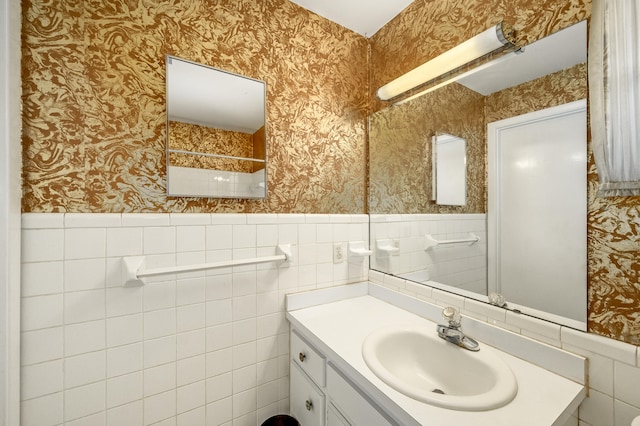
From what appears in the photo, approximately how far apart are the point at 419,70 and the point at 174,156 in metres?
1.19

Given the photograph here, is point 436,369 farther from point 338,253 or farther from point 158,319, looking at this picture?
point 158,319

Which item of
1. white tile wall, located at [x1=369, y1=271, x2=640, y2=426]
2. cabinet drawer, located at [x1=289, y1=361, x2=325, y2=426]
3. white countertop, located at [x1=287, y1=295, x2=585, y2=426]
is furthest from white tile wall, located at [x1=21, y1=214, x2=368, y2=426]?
white tile wall, located at [x1=369, y1=271, x2=640, y2=426]

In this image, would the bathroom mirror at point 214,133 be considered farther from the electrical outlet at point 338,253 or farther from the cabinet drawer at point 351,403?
the cabinet drawer at point 351,403

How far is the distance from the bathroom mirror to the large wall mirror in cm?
74

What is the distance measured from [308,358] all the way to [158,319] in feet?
2.11

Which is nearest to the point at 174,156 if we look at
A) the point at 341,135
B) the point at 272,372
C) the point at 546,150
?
the point at 341,135

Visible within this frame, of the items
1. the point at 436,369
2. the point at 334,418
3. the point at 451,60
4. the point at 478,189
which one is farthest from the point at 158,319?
the point at 451,60

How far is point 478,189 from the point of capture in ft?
3.52

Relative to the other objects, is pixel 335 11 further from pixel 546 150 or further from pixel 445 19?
pixel 546 150

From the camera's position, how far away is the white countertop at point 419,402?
634 mm

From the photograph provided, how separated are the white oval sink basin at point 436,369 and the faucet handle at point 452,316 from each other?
7 cm

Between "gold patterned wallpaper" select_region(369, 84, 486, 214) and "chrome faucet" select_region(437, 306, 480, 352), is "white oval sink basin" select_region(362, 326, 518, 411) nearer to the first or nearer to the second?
"chrome faucet" select_region(437, 306, 480, 352)

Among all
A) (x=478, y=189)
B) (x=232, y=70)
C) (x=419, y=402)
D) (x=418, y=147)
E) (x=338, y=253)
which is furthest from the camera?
(x=338, y=253)

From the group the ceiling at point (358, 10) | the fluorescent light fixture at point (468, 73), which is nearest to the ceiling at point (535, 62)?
the fluorescent light fixture at point (468, 73)
